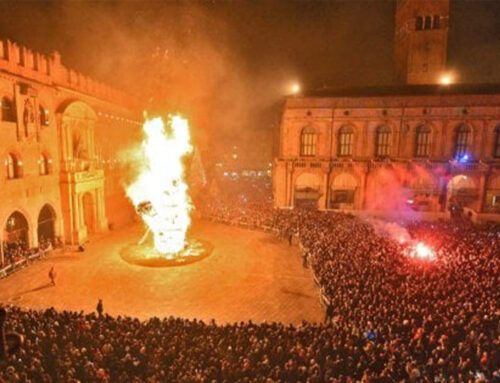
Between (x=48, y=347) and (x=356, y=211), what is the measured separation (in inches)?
1264

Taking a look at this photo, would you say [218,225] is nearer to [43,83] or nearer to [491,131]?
[43,83]

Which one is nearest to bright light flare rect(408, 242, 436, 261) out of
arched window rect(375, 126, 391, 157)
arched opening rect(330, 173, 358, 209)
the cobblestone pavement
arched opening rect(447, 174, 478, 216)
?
the cobblestone pavement

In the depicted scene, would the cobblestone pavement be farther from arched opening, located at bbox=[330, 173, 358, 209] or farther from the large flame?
arched opening, located at bbox=[330, 173, 358, 209]

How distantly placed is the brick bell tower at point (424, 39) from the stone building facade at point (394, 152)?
10255 mm

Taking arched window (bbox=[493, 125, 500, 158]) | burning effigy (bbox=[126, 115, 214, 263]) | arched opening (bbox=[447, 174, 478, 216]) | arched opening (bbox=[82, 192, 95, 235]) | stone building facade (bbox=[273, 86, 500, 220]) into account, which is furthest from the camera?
arched opening (bbox=[447, 174, 478, 216])

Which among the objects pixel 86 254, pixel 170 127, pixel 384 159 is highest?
pixel 170 127

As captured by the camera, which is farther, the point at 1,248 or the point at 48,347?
the point at 1,248

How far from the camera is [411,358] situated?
37.9ft

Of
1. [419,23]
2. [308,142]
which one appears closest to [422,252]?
[308,142]

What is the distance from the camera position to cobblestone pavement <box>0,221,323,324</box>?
710 inches

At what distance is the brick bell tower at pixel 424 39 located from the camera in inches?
1911

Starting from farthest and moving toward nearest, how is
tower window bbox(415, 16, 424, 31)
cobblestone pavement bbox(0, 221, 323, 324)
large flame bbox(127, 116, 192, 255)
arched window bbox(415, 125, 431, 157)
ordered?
tower window bbox(415, 16, 424, 31)
arched window bbox(415, 125, 431, 157)
large flame bbox(127, 116, 192, 255)
cobblestone pavement bbox(0, 221, 323, 324)

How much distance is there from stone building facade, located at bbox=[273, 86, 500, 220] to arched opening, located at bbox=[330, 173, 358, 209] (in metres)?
0.11

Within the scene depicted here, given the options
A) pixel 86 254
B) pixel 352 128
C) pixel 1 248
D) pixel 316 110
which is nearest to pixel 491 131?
pixel 352 128
